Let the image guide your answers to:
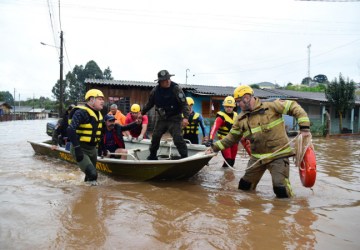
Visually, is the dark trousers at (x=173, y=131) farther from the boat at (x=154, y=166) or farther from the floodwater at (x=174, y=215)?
the floodwater at (x=174, y=215)

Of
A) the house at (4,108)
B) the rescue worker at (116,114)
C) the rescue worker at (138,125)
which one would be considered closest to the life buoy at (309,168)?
the rescue worker at (138,125)

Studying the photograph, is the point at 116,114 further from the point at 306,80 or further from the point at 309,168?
the point at 306,80

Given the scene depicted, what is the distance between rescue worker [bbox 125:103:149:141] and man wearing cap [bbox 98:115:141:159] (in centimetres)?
74

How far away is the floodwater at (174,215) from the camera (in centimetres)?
355

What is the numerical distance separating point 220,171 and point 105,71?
2336 inches

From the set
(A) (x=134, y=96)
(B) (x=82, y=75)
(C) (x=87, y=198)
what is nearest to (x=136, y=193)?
(C) (x=87, y=198)

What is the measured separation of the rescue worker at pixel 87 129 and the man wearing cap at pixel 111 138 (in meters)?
0.98

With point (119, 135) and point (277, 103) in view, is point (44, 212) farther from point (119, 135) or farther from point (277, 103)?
point (277, 103)

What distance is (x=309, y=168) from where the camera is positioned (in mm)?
4785

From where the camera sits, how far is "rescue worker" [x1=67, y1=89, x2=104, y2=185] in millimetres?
5441

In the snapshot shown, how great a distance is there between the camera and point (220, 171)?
314 inches

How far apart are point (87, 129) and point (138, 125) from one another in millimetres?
2564

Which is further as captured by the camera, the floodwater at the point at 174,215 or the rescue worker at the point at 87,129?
the rescue worker at the point at 87,129

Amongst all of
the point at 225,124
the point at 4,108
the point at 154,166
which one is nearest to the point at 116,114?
the point at 225,124
